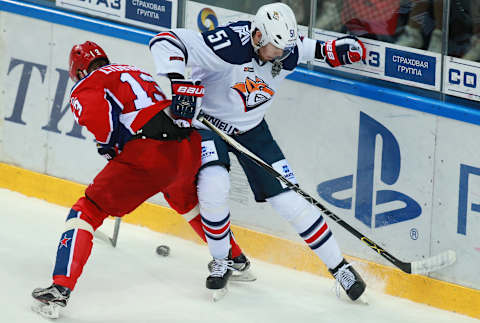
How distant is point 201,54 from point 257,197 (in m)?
0.75

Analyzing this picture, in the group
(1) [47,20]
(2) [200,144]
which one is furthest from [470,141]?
(1) [47,20]

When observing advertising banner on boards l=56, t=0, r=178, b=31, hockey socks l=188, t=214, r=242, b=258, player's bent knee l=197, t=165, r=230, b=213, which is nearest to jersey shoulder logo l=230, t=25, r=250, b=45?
player's bent knee l=197, t=165, r=230, b=213

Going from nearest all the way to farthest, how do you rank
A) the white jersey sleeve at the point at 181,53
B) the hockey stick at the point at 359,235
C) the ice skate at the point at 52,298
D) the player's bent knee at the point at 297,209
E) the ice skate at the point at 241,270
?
the ice skate at the point at 52,298 < the white jersey sleeve at the point at 181,53 < the hockey stick at the point at 359,235 < the player's bent knee at the point at 297,209 < the ice skate at the point at 241,270

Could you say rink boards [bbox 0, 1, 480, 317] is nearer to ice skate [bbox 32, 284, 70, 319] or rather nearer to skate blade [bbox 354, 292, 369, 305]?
skate blade [bbox 354, 292, 369, 305]

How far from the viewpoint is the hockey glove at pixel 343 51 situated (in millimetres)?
4922

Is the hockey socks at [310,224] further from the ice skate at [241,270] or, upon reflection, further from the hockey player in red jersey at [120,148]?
the hockey player in red jersey at [120,148]

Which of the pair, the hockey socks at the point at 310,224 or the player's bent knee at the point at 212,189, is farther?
the hockey socks at the point at 310,224

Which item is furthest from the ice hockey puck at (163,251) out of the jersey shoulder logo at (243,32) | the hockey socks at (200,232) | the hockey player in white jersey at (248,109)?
the jersey shoulder logo at (243,32)

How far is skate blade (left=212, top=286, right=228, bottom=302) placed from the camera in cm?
476

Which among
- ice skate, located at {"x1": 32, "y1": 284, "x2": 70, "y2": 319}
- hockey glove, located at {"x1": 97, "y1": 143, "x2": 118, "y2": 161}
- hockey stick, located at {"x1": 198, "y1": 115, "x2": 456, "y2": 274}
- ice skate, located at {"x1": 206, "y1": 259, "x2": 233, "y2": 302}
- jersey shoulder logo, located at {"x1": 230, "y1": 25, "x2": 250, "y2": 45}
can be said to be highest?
jersey shoulder logo, located at {"x1": 230, "y1": 25, "x2": 250, "y2": 45}

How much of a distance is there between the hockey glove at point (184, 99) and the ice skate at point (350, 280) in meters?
1.04

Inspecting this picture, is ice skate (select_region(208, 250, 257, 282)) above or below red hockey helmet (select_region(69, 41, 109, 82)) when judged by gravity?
below

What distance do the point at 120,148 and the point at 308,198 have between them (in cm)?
89

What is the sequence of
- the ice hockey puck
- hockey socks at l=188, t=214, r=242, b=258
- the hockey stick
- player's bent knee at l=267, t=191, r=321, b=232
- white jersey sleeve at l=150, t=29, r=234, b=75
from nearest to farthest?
1. white jersey sleeve at l=150, t=29, r=234, b=75
2. the hockey stick
3. player's bent knee at l=267, t=191, r=321, b=232
4. hockey socks at l=188, t=214, r=242, b=258
5. the ice hockey puck
